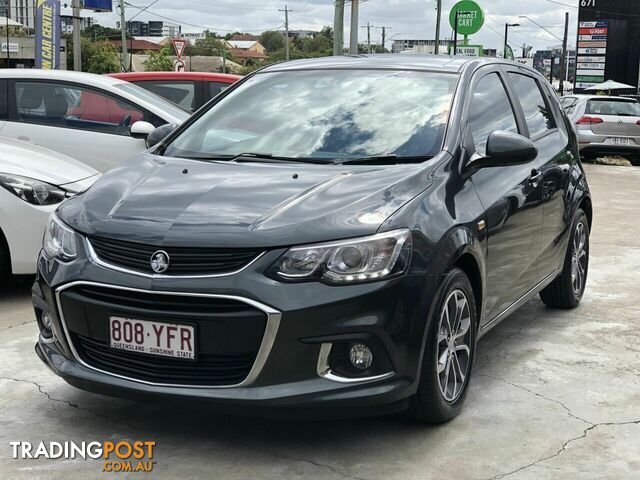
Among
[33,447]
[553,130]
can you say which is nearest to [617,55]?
[553,130]

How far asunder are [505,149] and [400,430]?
1.37 metres

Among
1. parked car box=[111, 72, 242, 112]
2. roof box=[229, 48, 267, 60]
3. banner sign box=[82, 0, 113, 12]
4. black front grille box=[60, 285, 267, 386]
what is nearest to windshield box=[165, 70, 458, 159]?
black front grille box=[60, 285, 267, 386]

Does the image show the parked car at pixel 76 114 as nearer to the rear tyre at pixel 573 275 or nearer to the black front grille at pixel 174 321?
the rear tyre at pixel 573 275

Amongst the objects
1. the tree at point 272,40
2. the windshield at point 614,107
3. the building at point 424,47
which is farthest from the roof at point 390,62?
the tree at point 272,40

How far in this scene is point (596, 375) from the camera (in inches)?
179

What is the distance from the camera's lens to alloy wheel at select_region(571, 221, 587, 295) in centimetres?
582

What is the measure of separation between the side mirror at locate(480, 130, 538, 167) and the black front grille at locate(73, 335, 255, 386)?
1598mm

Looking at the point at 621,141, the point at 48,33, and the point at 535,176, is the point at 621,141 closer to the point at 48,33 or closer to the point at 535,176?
the point at 48,33

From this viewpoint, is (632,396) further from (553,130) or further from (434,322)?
(553,130)

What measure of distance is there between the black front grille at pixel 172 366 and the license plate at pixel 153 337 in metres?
0.03

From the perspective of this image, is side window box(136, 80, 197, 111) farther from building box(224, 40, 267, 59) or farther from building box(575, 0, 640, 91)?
building box(224, 40, 267, 59)

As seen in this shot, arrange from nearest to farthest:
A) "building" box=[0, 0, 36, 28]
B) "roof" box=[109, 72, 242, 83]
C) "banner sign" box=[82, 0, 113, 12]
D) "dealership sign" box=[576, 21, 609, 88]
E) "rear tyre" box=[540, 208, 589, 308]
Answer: "rear tyre" box=[540, 208, 589, 308] → "roof" box=[109, 72, 242, 83] → "banner sign" box=[82, 0, 113, 12] → "dealership sign" box=[576, 21, 609, 88] → "building" box=[0, 0, 36, 28]

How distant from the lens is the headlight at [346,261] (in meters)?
3.21

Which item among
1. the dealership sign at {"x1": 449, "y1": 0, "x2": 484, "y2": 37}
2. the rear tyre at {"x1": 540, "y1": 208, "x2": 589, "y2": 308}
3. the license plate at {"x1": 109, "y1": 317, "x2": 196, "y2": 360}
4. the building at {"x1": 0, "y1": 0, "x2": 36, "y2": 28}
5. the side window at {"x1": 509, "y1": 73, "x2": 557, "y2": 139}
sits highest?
the building at {"x1": 0, "y1": 0, "x2": 36, "y2": 28}
